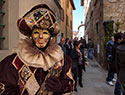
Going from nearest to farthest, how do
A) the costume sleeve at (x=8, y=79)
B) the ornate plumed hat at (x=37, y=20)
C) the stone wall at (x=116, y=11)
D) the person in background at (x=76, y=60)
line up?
1. the costume sleeve at (x=8, y=79)
2. the ornate plumed hat at (x=37, y=20)
3. the person in background at (x=76, y=60)
4. the stone wall at (x=116, y=11)

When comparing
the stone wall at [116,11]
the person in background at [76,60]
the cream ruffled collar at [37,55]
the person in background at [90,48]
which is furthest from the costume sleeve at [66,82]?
the person in background at [90,48]

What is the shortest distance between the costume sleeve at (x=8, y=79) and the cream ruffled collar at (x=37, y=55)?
155mm

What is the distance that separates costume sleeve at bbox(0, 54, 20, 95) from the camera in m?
1.27

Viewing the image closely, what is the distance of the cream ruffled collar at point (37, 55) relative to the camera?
51.9 inches

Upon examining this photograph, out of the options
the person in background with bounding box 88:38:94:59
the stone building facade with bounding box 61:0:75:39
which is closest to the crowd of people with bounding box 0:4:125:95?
the person in background with bounding box 88:38:94:59

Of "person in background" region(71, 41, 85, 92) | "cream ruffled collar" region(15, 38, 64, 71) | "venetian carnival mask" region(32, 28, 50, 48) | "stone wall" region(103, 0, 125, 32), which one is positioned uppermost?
"stone wall" region(103, 0, 125, 32)

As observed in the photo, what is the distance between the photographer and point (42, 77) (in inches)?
53.6

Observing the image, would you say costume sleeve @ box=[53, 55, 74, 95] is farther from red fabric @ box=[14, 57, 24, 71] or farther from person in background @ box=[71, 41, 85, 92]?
person in background @ box=[71, 41, 85, 92]

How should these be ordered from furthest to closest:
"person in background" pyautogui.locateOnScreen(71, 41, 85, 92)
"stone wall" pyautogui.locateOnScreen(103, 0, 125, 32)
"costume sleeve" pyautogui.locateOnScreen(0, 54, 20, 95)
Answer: "stone wall" pyautogui.locateOnScreen(103, 0, 125, 32) → "person in background" pyautogui.locateOnScreen(71, 41, 85, 92) → "costume sleeve" pyautogui.locateOnScreen(0, 54, 20, 95)

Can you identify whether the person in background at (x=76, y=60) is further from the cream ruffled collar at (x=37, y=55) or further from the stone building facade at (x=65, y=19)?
the stone building facade at (x=65, y=19)

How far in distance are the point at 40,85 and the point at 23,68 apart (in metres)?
0.27

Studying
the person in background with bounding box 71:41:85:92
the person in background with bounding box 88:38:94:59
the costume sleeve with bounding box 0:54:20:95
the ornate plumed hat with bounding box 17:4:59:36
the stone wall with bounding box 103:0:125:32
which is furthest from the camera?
the person in background with bounding box 88:38:94:59

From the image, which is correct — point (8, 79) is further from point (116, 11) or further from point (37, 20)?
point (116, 11)

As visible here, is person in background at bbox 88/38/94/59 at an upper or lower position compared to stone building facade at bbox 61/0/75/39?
lower
